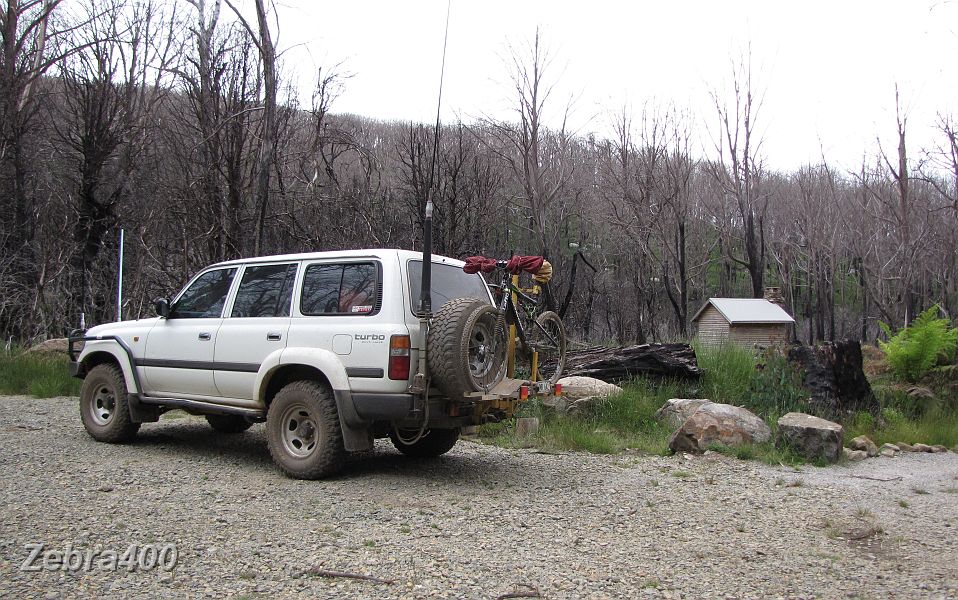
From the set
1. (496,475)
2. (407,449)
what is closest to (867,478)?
(496,475)

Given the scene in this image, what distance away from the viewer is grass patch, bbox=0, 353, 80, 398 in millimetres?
11734

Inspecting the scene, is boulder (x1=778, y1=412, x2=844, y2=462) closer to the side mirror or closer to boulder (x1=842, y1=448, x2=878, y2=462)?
boulder (x1=842, y1=448, x2=878, y2=462)

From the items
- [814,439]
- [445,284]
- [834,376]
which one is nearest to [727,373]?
[834,376]

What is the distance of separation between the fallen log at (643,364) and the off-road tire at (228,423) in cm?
485

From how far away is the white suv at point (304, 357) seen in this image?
231 inches

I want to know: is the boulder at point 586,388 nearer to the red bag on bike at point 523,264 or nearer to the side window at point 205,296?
the red bag on bike at point 523,264

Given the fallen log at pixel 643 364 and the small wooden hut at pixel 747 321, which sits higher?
the small wooden hut at pixel 747 321

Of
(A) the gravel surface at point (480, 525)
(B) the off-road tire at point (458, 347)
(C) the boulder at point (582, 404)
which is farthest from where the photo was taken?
→ (C) the boulder at point (582, 404)

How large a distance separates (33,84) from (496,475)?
1995 cm

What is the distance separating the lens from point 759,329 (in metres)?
19.1

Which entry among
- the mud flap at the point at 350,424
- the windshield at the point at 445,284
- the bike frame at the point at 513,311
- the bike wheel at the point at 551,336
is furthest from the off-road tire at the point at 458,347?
the bike wheel at the point at 551,336

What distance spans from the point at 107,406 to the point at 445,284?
13.9 ft

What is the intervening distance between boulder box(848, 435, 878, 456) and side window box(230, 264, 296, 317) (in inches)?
270

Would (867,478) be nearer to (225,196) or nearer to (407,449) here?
(407,449)
